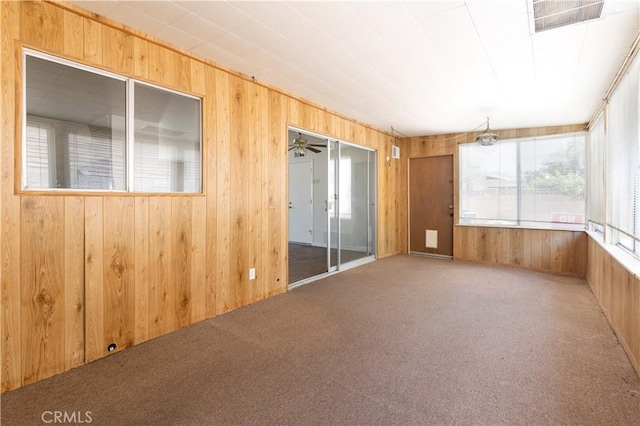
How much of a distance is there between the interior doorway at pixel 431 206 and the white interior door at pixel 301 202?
216 cm

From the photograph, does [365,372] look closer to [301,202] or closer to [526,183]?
[526,183]

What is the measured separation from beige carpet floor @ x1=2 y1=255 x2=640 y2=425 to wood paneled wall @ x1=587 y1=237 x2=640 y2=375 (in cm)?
11

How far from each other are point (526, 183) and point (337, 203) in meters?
3.25

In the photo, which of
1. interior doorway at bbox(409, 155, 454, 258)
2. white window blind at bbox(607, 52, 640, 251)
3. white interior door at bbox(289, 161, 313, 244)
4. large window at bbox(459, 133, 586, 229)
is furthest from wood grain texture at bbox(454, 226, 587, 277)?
white interior door at bbox(289, 161, 313, 244)

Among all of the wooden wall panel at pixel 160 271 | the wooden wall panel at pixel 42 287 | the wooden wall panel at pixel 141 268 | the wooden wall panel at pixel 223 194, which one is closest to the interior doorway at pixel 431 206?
the wooden wall panel at pixel 223 194

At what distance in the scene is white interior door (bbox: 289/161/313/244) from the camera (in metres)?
6.96

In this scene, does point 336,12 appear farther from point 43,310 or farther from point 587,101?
point 587,101

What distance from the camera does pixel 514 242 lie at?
548 cm

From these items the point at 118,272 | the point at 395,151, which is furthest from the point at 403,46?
the point at 395,151

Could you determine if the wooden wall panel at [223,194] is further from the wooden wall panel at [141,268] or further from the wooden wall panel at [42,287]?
the wooden wall panel at [42,287]

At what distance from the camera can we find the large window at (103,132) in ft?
6.85

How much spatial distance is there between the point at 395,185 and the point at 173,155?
15.5ft

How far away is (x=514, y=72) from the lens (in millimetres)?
3254

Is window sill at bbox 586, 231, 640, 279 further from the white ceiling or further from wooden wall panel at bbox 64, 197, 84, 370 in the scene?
wooden wall panel at bbox 64, 197, 84, 370
